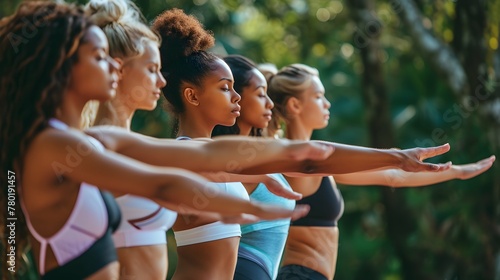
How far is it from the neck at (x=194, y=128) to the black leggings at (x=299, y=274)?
4.00 ft

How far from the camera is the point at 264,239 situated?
16.7 feet

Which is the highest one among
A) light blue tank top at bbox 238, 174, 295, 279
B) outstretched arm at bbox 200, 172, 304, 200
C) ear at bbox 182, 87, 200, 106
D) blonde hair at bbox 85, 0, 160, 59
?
blonde hair at bbox 85, 0, 160, 59

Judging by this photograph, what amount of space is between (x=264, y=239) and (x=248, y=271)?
263 millimetres

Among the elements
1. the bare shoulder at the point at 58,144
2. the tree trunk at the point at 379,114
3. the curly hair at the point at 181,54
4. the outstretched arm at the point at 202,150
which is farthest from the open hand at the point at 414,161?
the tree trunk at the point at 379,114

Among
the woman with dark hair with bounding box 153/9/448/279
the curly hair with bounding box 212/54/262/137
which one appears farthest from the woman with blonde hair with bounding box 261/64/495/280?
the woman with dark hair with bounding box 153/9/448/279

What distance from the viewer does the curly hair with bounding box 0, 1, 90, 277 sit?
3125 millimetres

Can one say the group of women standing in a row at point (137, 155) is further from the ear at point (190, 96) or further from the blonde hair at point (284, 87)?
the blonde hair at point (284, 87)

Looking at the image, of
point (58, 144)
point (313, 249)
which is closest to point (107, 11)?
point (58, 144)

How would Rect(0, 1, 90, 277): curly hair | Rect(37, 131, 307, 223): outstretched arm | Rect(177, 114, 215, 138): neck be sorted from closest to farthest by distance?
1. Rect(37, 131, 307, 223): outstretched arm
2. Rect(0, 1, 90, 277): curly hair
3. Rect(177, 114, 215, 138): neck

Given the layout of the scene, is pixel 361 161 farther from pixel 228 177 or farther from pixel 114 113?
pixel 114 113

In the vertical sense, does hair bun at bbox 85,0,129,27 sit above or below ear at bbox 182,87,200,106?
above

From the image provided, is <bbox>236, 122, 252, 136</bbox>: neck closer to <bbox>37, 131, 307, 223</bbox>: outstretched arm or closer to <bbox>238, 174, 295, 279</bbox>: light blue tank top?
<bbox>238, 174, 295, 279</bbox>: light blue tank top

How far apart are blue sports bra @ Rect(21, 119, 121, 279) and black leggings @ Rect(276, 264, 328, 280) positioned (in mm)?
2484

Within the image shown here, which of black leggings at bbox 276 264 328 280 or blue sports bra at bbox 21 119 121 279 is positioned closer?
blue sports bra at bbox 21 119 121 279
